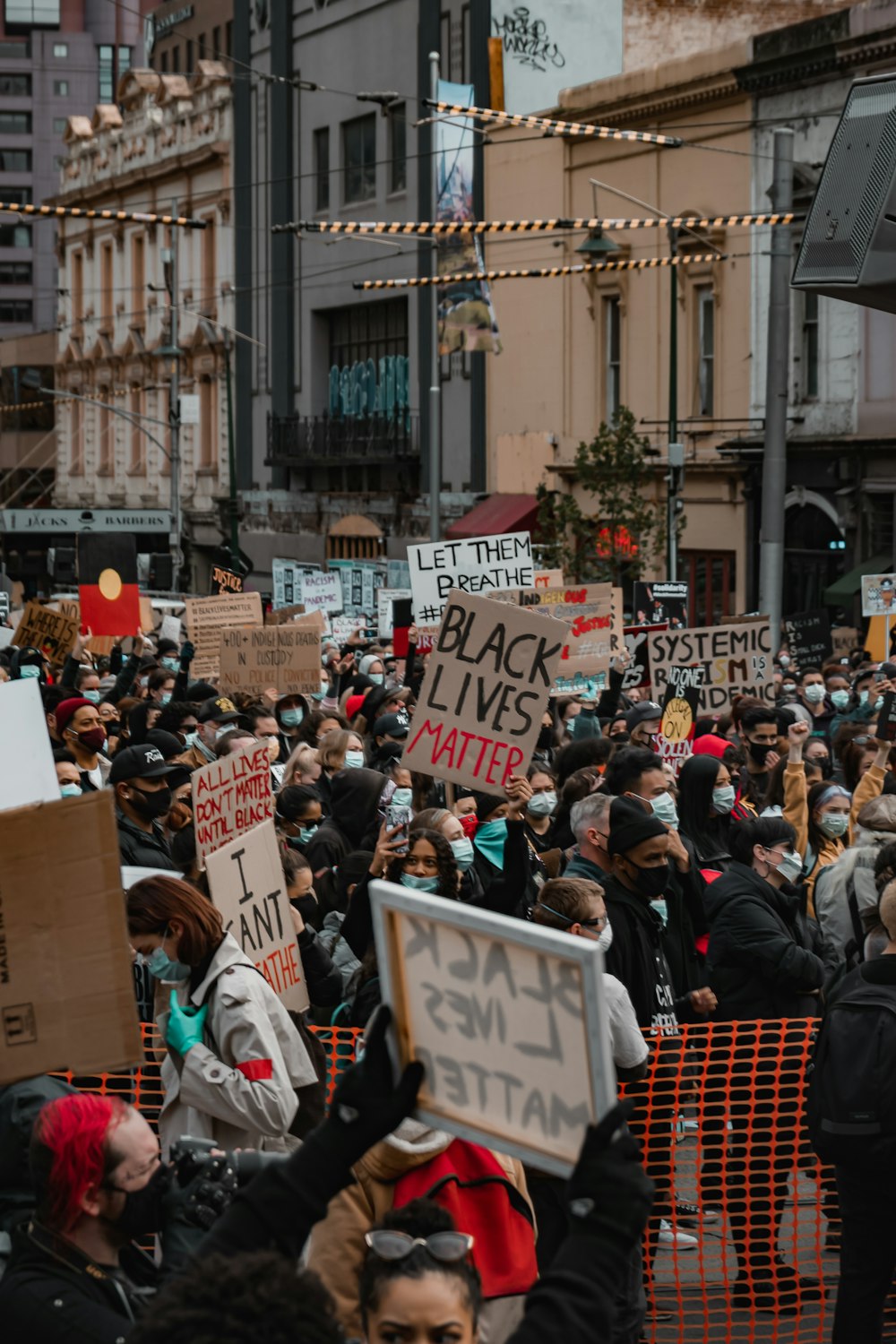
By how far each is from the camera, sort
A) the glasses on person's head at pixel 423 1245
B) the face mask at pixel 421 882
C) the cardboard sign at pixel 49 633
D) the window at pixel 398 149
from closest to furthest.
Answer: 1. the glasses on person's head at pixel 423 1245
2. the face mask at pixel 421 882
3. the cardboard sign at pixel 49 633
4. the window at pixel 398 149

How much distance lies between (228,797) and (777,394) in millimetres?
16240

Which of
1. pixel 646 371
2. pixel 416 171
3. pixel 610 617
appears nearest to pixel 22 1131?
pixel 610 617

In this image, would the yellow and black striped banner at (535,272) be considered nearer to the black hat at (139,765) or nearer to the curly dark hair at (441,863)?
the black hat at (139,765)

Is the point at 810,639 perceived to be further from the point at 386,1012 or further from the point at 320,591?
the point at 386,1012

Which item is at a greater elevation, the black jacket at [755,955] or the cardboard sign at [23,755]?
the cardboard sign at [23,755]

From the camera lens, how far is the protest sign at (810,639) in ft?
66.7

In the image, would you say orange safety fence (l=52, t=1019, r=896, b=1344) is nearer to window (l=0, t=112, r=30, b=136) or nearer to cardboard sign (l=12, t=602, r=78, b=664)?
cardboard sign (l=12, t=602, r=78, b=664)

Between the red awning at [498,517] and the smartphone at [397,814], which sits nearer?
the smartphone at [397,814]

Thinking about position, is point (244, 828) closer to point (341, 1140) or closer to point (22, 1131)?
point (22, 1131)

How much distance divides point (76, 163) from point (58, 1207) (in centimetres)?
6761

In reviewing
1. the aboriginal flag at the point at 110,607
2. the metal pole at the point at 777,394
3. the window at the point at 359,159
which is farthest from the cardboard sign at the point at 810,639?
the window at the point at 359,159

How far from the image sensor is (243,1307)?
8.62ft

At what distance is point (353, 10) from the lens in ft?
158

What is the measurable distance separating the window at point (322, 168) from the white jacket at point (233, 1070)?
46804mm
